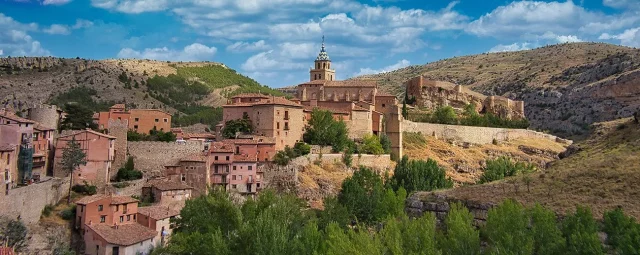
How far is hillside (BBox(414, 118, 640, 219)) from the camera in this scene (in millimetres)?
28728

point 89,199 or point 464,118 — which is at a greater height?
point 464,118

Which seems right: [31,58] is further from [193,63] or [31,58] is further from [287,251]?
[287,251]

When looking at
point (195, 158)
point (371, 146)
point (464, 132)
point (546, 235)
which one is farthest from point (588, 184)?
point (464, 132)

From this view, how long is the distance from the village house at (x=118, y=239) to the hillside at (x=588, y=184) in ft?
55.8

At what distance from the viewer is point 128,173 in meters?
46.3

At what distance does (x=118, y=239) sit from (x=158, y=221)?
124 inches

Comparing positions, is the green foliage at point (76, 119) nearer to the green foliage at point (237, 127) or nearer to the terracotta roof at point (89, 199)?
the green foliage at point (237, 127)

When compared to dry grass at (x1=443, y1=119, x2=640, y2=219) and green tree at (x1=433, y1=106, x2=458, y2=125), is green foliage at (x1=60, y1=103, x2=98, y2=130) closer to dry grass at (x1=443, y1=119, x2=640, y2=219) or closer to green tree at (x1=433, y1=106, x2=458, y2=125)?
dry grass at (x1=443, y1=119, x2=640, y2=219)

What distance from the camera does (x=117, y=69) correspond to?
10288 centimetres

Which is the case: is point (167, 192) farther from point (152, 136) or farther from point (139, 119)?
point (139, 119)

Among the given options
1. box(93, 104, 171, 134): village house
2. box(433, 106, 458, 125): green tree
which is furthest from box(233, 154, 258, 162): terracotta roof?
box(433, 106, 458, 125): green tree

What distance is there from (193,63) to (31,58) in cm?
3215

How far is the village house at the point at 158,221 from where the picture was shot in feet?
137

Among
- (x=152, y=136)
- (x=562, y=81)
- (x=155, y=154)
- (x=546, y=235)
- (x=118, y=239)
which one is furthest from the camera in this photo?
(x=562, y=81)
